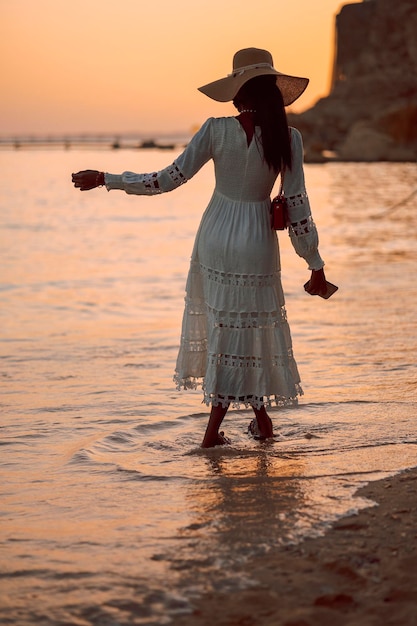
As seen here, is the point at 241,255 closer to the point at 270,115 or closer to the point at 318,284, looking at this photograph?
the point at 318,284

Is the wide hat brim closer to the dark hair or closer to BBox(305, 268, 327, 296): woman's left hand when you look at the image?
the dark hair

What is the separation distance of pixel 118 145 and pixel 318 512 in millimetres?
141032

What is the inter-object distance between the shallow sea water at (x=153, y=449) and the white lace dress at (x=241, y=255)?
0.36 m

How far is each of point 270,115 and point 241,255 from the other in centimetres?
63

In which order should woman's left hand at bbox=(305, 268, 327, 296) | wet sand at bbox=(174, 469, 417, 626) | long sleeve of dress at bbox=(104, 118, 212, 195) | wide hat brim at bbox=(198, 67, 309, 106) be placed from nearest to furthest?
wet sand at bbox=(174, 469, 417, 626) < wide hat brim at bbox=(198, 67, 309, 106) < long sleeve of dress at bbox=(104, 118, 212, 195) < woman's left hand at bbox=(305, 268, 327, 296)

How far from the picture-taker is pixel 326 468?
4637mm

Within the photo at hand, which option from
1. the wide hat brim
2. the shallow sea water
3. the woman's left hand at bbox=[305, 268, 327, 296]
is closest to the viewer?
the shallow sea water

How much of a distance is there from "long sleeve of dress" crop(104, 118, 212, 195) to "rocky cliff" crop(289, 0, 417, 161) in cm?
7253

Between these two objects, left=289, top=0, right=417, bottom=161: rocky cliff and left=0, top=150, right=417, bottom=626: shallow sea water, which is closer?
left=0, top=150, right=417, bottom=626: shallow sea water

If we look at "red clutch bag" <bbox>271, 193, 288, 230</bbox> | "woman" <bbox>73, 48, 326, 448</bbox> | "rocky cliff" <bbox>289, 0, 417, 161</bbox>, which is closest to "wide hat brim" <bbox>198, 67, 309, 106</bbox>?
"woman" <bbox>73, 48, 326, 448</bbox>

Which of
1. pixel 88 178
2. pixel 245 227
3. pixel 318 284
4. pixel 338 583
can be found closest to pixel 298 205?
pixel 245 227

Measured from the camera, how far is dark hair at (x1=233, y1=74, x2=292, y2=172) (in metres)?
4.77

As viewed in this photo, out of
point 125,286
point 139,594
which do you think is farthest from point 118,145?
point 139,594

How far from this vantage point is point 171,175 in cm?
489
